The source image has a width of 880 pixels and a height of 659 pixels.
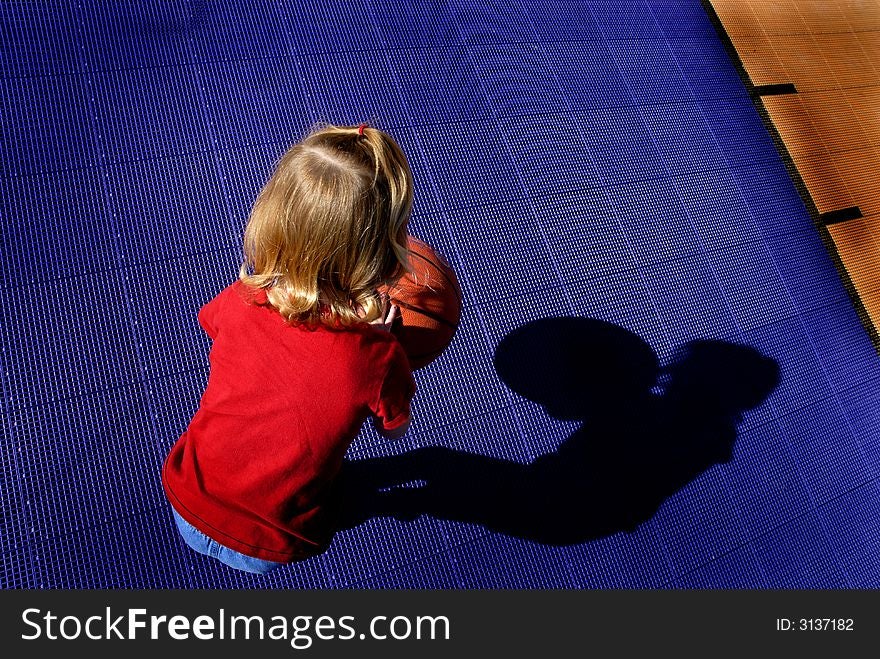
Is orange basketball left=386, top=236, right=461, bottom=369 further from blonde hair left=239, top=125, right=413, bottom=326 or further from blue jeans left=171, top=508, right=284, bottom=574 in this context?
blue jeans left=171, top=508, right=284, bottom=574

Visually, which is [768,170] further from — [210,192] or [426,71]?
[210,192]

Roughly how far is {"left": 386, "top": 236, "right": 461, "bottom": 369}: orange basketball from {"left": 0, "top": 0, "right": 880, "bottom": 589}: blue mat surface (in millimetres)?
609

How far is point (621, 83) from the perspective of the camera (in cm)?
306

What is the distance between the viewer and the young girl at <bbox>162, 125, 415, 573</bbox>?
1009 millimetres

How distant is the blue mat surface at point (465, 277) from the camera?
191 cm

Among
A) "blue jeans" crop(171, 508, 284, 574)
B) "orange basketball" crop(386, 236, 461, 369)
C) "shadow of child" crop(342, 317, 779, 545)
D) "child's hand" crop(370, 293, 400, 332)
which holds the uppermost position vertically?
"child's hand" crop(370, 293, 400, 332)

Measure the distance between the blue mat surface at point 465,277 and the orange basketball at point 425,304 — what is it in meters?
0.61

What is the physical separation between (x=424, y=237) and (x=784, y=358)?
1.60 m

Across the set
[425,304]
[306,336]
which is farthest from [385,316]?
[425,304]

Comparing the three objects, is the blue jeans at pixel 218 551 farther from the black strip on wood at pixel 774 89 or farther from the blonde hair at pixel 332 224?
the black strip on wood at pixel 774 89

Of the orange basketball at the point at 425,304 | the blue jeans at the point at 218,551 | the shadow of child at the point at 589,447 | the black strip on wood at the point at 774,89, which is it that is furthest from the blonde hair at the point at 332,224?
the black strip on wood at the point at 774,89

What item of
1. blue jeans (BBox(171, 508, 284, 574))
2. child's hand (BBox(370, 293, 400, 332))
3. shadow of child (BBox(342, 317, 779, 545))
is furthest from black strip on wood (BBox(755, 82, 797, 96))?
blue jeans (BBox(171, 508, 284, 574))

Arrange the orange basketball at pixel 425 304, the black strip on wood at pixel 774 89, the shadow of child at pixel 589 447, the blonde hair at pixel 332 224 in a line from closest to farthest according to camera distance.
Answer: the blonde hair at pixel 332 224, the orange basketball at pixel 425 304, the shadow of child at pixel 589 447, the black strip on wood at pixel 774 89

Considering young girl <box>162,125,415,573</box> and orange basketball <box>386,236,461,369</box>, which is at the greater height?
young girl <box>162,125,415,573</box>
